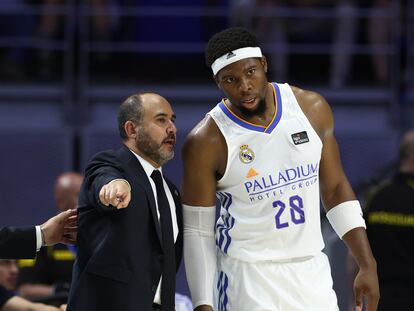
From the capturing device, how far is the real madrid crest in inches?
189

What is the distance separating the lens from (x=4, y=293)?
20.3 ft

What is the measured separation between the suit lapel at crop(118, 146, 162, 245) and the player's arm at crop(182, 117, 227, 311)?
0.23m

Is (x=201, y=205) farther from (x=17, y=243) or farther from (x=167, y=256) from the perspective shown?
(x=17, y=243)

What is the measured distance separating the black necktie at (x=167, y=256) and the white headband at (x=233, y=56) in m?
0.61

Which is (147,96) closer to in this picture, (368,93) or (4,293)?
(4,293)

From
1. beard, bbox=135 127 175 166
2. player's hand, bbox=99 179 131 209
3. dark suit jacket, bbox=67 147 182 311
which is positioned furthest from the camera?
beard, bbox=135 127 175 166

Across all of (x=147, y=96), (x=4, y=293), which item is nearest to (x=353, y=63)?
(x=4, y=293)

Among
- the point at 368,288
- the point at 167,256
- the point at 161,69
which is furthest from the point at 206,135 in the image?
the point at 161,69

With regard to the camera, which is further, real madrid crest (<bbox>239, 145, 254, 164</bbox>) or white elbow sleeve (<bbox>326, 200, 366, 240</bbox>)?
white elbow sleeve (<bbox>326, 200, 366, 240</bbox>)

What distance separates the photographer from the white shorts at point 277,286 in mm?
4754

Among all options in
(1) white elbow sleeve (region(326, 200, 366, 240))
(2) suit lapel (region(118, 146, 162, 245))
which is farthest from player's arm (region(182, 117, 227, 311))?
(1) white elbow sleeve (region(326, 200, 366, 240))

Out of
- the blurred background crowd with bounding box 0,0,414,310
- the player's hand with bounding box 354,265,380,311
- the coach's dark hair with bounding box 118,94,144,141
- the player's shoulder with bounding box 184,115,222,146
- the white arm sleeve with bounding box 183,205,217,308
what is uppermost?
the blurred background crowd with bounding box 0,0,414,310

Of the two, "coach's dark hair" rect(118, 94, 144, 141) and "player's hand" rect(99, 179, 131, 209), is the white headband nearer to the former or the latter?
"coach's dark hair" rect(118, 94, 144, 141)

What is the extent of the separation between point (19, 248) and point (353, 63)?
21.4ft
